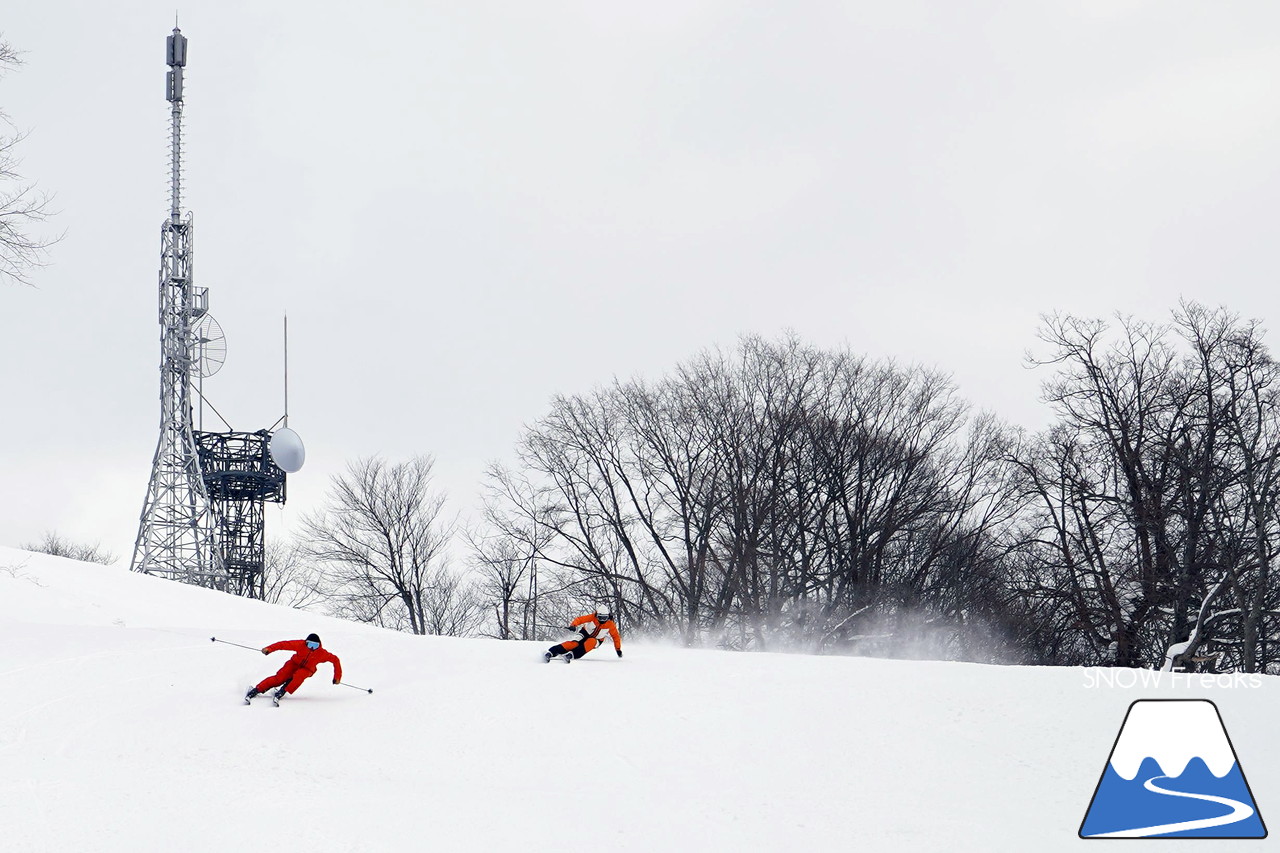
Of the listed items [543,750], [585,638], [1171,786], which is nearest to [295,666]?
[543,750]

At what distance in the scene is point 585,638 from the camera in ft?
66.5

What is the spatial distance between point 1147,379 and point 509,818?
26779 mm

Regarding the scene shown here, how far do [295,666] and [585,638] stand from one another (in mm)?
5876

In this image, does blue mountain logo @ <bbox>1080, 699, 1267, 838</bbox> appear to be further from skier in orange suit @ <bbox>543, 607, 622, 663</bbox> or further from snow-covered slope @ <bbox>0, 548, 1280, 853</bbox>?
skier in orange suit @ <bbox>543, 607, 622, 663</bbox>

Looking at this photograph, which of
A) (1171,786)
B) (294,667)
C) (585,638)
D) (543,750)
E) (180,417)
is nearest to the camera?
(1171,786)

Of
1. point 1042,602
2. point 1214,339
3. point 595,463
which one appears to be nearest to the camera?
point 1214,339

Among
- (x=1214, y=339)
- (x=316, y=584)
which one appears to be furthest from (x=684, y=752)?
(x=316, y=584)

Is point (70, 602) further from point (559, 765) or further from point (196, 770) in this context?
point (559, 765)

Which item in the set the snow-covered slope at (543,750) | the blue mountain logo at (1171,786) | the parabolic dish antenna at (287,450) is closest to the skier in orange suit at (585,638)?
the snow-covered slope at (543,750)

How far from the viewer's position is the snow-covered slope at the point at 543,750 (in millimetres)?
11047

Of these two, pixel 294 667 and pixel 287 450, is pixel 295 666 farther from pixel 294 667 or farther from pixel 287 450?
pixel 287 450

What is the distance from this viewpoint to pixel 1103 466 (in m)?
32.7

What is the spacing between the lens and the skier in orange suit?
65.7ft

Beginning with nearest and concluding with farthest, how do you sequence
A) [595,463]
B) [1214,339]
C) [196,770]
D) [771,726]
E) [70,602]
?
[196,770] < [771,726] < [70,602] < [1214,339] < [595,463]
